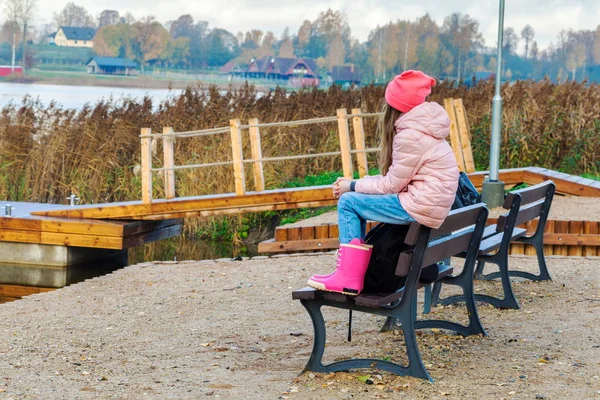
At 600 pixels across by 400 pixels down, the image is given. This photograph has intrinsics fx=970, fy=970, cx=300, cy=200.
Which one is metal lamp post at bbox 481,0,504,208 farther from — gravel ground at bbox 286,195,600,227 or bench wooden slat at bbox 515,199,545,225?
bench wooden slat at bbox 515,199,545,225

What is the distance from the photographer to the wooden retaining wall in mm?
10203

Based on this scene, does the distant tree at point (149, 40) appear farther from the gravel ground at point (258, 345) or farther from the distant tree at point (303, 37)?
the gravel ground at point (258, 345)

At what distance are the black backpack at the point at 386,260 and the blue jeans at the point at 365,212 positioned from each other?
0.07 meters

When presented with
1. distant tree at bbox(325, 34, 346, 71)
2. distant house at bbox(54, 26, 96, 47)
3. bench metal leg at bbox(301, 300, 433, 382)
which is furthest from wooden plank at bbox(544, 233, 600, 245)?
distant house at bbox(54, 26, 96, 47)

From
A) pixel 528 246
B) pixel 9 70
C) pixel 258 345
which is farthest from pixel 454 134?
pixel 9 70

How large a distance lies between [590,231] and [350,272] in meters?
6.02

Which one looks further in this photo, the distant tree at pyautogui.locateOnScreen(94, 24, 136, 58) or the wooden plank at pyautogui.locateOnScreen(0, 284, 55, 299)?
the distant tree at pyautogui.locateOnScreen(94, 24, 136, 58)

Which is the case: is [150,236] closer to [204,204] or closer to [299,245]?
[204,204]

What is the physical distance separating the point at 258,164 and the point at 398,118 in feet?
25.5

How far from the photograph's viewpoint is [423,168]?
5129 millimetres

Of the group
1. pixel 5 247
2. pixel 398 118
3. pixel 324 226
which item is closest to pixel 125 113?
pixel 5 247

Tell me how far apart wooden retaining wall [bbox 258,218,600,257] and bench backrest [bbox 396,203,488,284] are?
446 cm

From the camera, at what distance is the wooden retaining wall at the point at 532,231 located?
10203 mm

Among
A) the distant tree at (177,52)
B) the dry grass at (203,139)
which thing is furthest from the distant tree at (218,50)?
the dry grass at (203,139)
